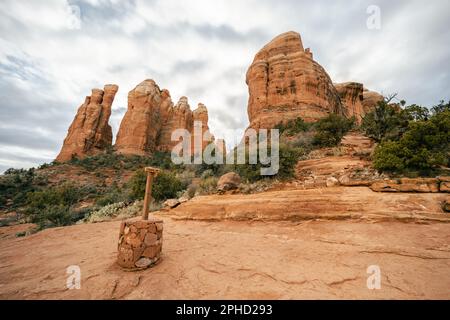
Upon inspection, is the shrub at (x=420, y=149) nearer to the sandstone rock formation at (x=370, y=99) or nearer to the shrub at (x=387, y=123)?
the shrub at (x=387, y=123)

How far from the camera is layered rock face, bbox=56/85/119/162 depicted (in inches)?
1527

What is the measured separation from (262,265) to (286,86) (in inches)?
1175

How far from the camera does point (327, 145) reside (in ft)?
49.7

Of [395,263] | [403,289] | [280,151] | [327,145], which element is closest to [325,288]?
[403,289]

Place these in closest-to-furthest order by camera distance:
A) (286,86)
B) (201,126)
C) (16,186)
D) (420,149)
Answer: (420,149), (16,186), (286,86), (201,126)

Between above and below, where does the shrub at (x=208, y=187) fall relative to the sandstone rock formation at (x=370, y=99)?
below

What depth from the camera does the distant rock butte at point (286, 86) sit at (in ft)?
93.8

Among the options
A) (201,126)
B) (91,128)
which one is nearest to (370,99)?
(201,126)

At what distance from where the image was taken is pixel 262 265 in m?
3.89

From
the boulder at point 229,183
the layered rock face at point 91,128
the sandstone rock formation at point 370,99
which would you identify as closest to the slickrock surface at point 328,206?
the boulder at point 229,183

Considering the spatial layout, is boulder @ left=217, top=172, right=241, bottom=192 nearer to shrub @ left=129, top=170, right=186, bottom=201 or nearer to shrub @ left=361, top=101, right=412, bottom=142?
shrub @ left=129, top=170, right=186, bottom=201

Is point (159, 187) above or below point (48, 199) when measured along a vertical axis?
above

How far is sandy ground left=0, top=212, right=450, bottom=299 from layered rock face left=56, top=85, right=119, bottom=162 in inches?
1522

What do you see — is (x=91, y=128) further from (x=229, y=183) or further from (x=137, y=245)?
(x=137, y=245)
